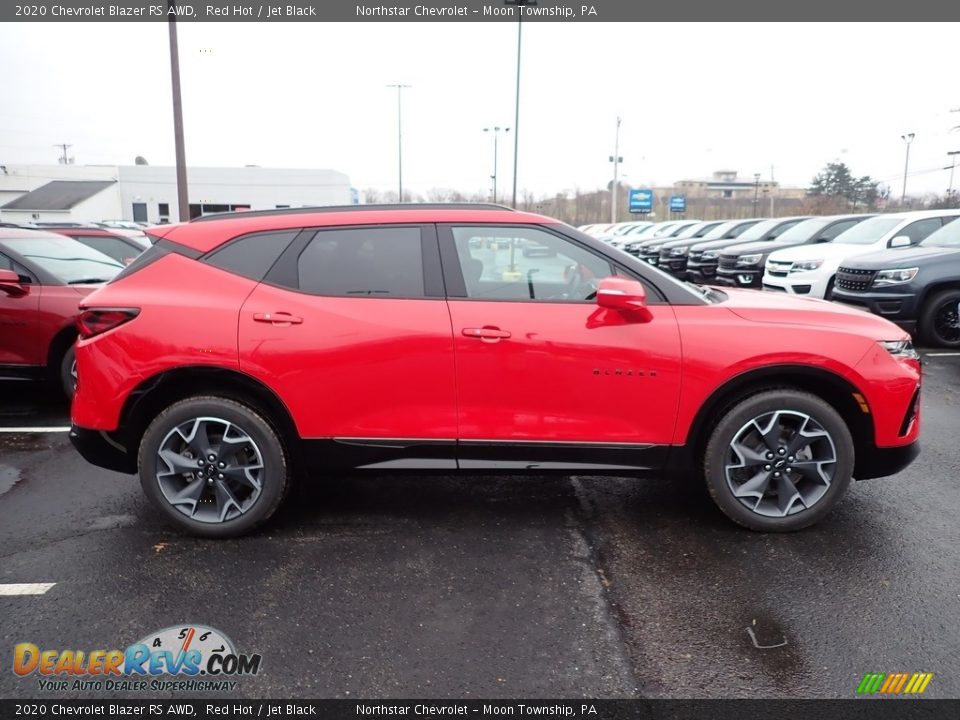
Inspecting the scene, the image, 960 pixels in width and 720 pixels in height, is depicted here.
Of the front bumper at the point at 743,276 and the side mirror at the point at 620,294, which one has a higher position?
the side mirror at the point at 620,294

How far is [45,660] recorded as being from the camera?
2.56 metres

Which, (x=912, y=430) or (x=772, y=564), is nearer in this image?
(x=772, y=564)

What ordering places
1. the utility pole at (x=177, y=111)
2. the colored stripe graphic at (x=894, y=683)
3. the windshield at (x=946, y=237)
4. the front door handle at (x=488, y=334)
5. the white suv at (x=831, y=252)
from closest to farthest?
1. the colored stripe graphic at (x=894, y=683)
2. the front door handle at (x=488, y=334)
3. the windshield at (x=946, y=237)
4. the white suv at (x=831, y=252)
5. the utility pole at (x=177, y=111)

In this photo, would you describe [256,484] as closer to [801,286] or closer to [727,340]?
[727,340]

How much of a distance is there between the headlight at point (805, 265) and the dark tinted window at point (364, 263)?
350 inches

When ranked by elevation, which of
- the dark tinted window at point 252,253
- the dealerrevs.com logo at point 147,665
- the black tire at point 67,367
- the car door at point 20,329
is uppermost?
the dark tinted window at point 252,253

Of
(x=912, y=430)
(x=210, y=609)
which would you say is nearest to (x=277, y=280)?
(x=210, y=609)

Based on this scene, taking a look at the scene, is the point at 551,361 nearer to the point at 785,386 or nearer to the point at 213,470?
the point at 785,386

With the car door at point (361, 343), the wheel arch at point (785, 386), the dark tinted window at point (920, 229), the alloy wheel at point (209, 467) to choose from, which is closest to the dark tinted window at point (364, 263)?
the car door at point (361, 343)

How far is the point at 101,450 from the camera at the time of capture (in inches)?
141

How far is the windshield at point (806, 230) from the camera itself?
13516mm

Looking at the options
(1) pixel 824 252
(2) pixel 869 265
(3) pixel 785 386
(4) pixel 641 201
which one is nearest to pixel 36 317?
(3) pixel 785 386

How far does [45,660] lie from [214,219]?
2.29m

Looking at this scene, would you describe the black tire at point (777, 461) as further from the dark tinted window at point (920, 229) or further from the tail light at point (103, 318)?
the dark tinted window at point (920, 229)
